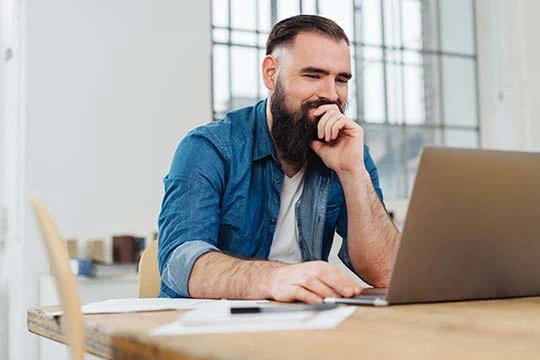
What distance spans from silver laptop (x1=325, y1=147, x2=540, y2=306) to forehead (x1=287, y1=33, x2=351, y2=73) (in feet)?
2.56

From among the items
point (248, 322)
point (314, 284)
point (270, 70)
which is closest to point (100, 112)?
point (270, 70)

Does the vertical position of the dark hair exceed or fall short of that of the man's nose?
it exceeds it

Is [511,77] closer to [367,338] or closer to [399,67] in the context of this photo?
[399,67]

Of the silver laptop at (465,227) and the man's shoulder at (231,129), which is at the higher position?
the man's shoulder at (231,129)

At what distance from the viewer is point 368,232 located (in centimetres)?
172

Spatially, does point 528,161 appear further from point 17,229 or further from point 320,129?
point 17,229

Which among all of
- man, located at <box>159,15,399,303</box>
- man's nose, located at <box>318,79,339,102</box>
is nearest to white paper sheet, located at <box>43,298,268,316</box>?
man, located at <box>159,15,399,303</box>

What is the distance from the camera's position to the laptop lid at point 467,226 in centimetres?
98

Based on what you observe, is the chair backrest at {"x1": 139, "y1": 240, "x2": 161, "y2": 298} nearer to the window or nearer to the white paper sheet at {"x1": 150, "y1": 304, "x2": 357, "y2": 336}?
the white paper sheet at {"x1": 150, "y1": 304, "x2": 357, "y2": 336}

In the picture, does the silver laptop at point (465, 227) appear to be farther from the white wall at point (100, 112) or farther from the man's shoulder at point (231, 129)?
the white wall at point (100, 112)

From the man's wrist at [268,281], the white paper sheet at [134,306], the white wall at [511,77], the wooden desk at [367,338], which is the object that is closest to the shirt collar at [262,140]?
the man's wrist at [268,281]

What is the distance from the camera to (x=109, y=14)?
2949 millimetres

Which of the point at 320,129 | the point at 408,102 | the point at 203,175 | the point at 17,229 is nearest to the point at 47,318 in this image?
the point at 203,175

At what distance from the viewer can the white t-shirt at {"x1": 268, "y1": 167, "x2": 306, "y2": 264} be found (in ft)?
5.88
